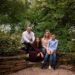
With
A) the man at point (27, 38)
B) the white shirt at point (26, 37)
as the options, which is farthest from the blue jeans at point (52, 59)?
the white shirt at point (26, 37)

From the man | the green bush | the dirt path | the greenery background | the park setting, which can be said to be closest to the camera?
the dirt path

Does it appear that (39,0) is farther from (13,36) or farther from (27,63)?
(27,63)

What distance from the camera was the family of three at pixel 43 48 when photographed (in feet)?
38.3

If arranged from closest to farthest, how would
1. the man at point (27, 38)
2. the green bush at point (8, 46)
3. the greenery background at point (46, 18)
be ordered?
the man at point (27, 38) < the green bush at point (8, 46) < the greenery background at point (46, 18)

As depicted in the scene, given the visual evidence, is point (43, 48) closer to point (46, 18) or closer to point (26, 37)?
point (26, 37)

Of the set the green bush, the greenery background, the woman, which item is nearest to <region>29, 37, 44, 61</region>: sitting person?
the woman

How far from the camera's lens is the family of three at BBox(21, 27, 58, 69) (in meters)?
11.7

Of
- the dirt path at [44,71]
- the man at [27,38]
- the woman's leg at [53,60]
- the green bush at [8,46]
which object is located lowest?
the dirt path at [44,71]

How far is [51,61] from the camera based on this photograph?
1170 cm

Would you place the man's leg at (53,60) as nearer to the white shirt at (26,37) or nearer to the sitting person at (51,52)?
the sitting person at (51,52)

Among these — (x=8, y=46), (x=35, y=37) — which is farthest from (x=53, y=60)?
(x=8, y=46)

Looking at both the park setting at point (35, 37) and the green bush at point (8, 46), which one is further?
the green bush at point (8, 46)

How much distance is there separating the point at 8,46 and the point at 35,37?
1.27 m

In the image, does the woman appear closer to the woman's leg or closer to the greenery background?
the woman's leg
